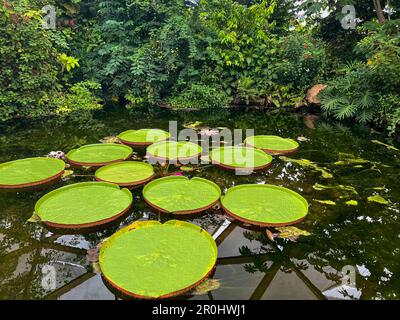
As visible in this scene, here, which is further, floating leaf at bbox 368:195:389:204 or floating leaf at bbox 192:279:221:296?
floating leaf at bbox 368:195:389:204

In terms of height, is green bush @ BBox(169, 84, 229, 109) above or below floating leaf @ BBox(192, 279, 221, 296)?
above

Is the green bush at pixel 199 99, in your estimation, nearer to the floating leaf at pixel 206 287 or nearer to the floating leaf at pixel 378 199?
the floating leaf at pixel 378 199

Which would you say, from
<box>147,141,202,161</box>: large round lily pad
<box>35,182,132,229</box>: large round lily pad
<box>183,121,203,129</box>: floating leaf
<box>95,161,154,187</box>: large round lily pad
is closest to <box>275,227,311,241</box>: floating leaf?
<box>35,182,132,229</box>: large round lily pad

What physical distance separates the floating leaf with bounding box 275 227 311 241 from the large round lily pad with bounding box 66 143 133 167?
7.48 ft

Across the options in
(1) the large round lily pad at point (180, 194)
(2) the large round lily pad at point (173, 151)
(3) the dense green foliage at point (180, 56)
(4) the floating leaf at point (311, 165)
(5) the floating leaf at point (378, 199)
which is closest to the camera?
(1) the large round lily pad at point (180, 194)

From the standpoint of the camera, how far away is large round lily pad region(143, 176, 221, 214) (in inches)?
110

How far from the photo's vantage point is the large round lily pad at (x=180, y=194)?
279cm

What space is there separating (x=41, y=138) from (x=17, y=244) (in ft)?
9.96

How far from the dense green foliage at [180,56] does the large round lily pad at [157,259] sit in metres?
5.12

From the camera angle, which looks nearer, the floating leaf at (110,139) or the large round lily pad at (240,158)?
the large round lily pad at (240,158)

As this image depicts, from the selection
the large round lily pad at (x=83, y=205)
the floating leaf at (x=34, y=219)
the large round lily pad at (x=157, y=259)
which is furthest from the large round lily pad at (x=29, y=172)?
the large round lily pad at (x=157, y=259)

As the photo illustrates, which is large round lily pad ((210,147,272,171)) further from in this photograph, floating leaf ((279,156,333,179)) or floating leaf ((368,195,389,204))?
floating leaf ((368,195,389,204))
